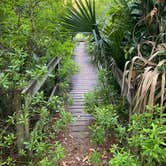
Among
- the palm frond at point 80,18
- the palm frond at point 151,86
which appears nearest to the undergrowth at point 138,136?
the palm frond at point 151,86

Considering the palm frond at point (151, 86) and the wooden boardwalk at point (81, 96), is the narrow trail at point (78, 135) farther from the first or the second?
the palm frond at point (151, 86)

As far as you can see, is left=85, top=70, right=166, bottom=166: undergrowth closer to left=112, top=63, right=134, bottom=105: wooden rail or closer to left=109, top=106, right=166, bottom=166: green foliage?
left=109, top=106, right=166, bottom=166: green foliage

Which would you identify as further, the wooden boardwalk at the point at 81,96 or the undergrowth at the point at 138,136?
the wooden boardwalk at the point at 81,96

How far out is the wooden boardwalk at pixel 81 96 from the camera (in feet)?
11.7

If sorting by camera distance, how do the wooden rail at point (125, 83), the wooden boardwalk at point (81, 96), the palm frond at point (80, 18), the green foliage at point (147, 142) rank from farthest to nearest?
the palm frond at point (80, 18)
the wooden boardwalk at point (81, 96)
the wooden rail at point (125, 83)
the green foliage at point (147, 142)

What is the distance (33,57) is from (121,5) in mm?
1532

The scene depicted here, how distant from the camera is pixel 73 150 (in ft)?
10.1

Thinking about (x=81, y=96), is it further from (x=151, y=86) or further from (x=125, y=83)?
(x=151, y=86)

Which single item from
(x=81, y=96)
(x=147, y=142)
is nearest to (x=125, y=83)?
(x=147, y=142)

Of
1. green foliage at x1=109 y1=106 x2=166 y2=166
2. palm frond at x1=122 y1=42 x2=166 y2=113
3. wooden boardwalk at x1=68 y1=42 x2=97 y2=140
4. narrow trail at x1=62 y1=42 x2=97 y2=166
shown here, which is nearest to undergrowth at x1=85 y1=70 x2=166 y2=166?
green foliage at x1=109 y1=106 x2=166 y2=166

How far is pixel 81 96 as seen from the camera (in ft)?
16.7

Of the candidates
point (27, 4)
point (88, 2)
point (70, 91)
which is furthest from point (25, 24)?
point (70, 91)

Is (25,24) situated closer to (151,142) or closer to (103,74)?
(103,74)

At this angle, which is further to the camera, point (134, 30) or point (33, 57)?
point (134, 30)
